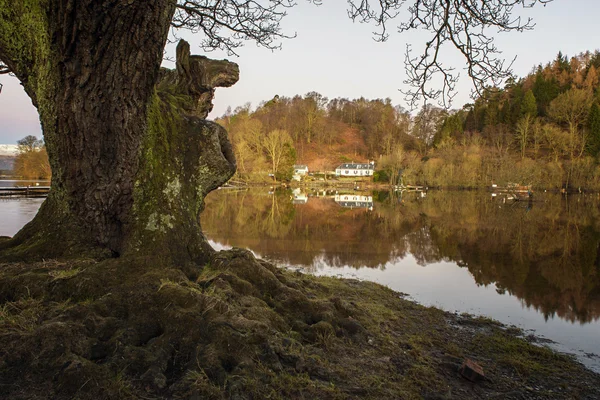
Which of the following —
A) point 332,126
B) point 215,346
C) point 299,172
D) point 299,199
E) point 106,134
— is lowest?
point 299,199

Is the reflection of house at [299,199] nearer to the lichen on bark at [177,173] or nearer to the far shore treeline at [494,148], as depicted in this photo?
the far shore treeline at [494,148]

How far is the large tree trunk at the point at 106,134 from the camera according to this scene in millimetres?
3590

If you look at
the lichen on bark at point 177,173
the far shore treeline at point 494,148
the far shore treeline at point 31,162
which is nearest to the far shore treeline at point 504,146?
the far shore treeline at point 494,148

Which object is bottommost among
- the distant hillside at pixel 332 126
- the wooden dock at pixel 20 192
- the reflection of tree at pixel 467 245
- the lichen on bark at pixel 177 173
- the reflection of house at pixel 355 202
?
the reflection of house at pixel 355 202

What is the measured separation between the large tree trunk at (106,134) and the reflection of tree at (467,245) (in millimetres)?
7506

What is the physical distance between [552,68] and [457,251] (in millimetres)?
115058

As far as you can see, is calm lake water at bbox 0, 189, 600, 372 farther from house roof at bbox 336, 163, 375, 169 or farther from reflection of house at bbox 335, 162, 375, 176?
house roof at bbox 336, 163, 375, 169

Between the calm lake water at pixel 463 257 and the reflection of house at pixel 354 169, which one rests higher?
the reflection of house at pixel 354 169

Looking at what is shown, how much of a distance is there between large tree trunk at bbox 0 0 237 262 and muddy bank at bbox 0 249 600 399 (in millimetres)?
477

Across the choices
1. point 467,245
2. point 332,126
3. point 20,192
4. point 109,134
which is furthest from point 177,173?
point 332,126

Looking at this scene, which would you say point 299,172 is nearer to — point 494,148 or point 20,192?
point 494,148

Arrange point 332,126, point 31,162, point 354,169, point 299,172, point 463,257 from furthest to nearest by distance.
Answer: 1. point 332,126
2. point 354,169
3. point 299,172
4. point 31,162
5. point 463,257

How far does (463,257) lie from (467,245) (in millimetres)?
2740

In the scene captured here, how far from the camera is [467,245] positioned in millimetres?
16109
